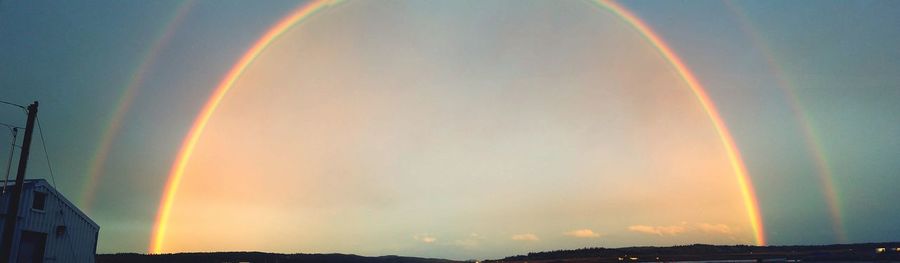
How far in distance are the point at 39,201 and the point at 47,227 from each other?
1.93 meters

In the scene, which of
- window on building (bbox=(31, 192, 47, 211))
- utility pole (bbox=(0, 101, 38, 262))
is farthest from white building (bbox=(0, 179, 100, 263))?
utility pole (bbox=(0, 101, 38, 262))

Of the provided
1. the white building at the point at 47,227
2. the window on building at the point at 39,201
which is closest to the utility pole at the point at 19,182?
the white building at the point at 47,227

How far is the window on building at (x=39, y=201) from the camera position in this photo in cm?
3557

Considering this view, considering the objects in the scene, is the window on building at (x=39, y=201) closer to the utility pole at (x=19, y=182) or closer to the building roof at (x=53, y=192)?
the building roof at (x=53, y=192)

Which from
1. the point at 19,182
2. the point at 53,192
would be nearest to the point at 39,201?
the point at 53,192

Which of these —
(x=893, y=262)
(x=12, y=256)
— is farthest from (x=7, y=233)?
(x=893, y=262)

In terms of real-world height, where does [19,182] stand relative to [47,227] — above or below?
above

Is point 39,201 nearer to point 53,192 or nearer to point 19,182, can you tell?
point 53,192

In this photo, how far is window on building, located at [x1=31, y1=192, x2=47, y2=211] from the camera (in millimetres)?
35569

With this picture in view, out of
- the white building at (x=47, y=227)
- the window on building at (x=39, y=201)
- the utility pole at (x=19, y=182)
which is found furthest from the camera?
the window on building at (x=39, y=201)

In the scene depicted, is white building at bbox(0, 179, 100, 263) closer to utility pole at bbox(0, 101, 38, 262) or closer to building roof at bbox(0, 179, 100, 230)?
building roof at bbox(0, 179, 100, 230)

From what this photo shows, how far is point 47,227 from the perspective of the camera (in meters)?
36.5

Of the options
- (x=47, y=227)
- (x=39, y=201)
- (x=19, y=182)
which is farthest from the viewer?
(x=47, y=227)

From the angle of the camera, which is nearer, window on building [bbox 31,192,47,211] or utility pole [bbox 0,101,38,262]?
utility pole [bbox 0,101,38,262]
